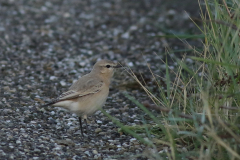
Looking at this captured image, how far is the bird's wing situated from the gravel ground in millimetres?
438

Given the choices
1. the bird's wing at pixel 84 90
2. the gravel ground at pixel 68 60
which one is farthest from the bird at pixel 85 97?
the gravel ground at pixel 68 60

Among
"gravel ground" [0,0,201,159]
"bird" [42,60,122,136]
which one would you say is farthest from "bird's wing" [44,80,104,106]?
"gravel ground" [0,0,201,159]

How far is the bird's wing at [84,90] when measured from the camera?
4.96m

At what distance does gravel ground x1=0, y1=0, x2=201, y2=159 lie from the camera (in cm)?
449

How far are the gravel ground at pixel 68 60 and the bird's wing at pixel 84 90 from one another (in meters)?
0.44

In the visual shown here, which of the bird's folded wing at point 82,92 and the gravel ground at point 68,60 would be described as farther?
the bird's folded wing at point 82,92

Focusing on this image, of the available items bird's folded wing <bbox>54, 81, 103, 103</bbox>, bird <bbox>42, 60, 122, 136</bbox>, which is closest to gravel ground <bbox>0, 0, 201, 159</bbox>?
bird <bbox>42, 60, 122, 136</bbox>

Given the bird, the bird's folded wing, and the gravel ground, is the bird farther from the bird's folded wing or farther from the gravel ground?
the gravel ground

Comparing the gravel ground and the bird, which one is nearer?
the gravel ground

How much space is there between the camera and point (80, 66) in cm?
733

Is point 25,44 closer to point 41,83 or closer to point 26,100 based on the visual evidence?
point 41,83

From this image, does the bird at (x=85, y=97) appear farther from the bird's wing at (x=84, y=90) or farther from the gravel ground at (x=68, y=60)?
the gravel ground at (x=68, y=60)

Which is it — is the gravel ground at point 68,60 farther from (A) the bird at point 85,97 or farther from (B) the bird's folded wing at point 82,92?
(B) the bird's folded wing at point 82,92

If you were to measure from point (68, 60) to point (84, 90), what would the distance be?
2559mm
